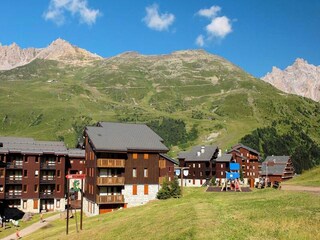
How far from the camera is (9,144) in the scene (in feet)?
278

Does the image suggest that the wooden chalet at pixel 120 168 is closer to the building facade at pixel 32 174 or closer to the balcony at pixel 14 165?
the building facade at pixel 32 174

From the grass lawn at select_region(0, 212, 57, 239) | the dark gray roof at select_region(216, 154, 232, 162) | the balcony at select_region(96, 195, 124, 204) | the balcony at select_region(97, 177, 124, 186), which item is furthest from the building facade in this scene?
the dark gray roof at select_region(216, 154, 232, 162)

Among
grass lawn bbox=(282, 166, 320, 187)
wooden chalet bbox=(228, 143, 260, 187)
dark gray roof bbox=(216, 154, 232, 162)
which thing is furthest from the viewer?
wooden chalet bbox=(228, 143, 260, 187)

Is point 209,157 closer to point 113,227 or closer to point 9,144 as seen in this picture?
point 9,144

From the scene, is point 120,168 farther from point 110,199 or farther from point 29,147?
point 29,147

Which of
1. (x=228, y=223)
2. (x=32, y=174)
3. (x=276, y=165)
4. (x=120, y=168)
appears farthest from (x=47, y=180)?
(x=276, y=165)

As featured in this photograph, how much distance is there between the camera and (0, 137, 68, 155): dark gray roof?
3300 inches

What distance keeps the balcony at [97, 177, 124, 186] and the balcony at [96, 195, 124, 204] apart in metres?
2.24

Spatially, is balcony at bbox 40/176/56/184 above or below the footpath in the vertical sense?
above

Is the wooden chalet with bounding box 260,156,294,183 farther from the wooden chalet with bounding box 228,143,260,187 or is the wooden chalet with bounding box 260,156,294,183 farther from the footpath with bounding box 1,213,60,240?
the footpath with bounding box 1,213,60,240

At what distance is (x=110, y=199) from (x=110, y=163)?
6.57 m

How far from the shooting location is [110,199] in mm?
68000

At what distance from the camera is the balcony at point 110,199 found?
67188 mm

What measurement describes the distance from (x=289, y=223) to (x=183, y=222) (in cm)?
848
